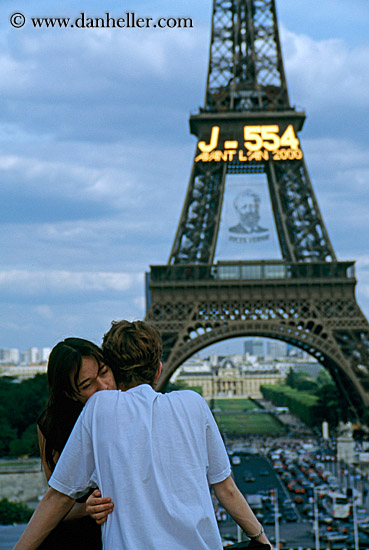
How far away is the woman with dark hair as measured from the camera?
3.71 metres

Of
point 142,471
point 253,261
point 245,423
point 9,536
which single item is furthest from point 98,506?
point 245,423

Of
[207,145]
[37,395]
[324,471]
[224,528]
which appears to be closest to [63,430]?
[224,528]

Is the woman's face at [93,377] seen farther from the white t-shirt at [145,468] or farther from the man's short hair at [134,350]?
the white t-shirt at [145,468]

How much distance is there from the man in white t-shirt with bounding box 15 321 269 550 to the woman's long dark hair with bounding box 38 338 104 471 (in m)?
0.46

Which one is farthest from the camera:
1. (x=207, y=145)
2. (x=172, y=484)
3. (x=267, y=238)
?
(x=267, y=238)

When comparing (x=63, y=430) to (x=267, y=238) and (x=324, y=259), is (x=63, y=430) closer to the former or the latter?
(x=324, y=259)

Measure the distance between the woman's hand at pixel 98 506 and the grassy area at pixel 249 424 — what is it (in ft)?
219

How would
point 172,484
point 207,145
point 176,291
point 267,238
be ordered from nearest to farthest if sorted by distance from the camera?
point 172,484
point 176,291
point 207,145
point 267,238

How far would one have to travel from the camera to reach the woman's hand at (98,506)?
11.4 feet

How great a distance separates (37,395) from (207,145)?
23927mm

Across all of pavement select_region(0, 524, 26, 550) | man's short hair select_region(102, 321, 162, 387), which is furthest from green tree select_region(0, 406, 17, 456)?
man's short hair select_region(102, 321, 162, 387)

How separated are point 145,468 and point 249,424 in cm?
8101

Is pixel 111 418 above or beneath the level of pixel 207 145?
beneath

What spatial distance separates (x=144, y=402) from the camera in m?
3.53
